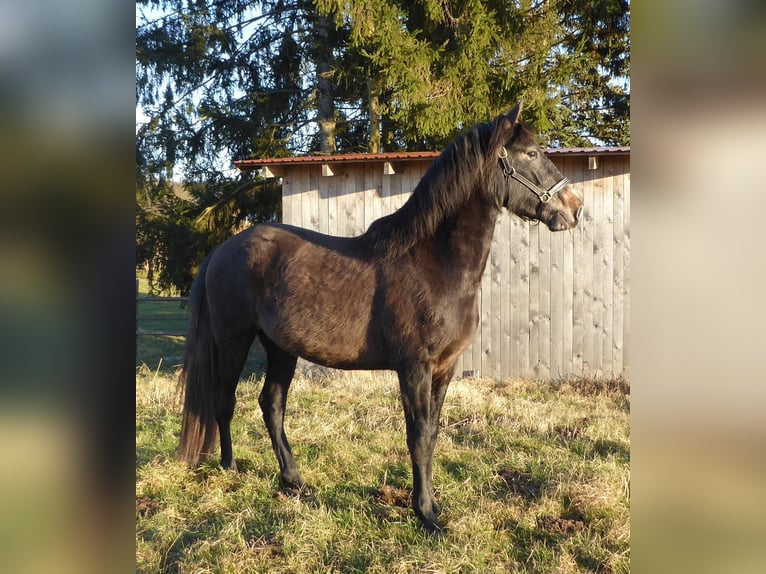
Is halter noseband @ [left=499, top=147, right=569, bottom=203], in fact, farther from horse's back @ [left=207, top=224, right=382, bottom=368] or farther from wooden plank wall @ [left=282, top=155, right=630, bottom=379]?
wooden plank wall @ [left=282, top=155, right=630, bottom=379]

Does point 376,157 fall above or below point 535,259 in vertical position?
above

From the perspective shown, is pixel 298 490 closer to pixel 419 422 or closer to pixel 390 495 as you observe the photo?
pixel 390 495

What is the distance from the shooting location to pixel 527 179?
3.15 metres

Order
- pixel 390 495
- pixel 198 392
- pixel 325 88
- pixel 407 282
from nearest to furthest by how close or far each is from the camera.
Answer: pixel 407 282 < pixel 390 495 < pixel 198 392 < pixel 325 88

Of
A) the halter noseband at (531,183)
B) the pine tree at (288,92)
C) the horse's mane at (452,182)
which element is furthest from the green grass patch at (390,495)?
the pine tree at (288,92)

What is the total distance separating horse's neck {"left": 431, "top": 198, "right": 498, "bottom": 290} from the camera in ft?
10.6

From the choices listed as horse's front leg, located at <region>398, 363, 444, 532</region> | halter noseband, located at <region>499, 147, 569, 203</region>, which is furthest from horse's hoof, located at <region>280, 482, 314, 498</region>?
halter noseband, located at <region>499, 147, 569, 203</region>

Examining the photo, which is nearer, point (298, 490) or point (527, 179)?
point (527, 179)

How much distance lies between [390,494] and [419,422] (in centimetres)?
61

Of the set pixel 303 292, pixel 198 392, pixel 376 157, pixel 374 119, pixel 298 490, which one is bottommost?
pixel 298 490

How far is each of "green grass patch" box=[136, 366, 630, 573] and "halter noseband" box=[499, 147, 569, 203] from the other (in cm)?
187

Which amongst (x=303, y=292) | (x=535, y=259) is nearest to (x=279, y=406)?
(x=303, y=292)
